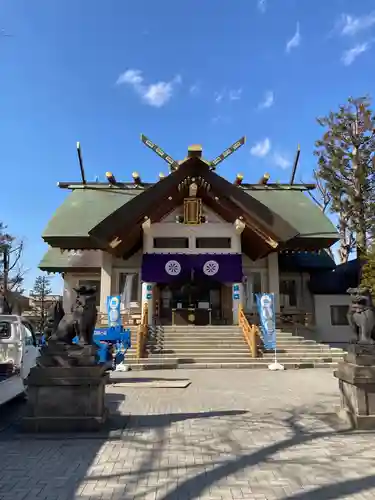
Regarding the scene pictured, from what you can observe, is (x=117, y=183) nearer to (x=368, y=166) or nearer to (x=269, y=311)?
(x=269, y=311)

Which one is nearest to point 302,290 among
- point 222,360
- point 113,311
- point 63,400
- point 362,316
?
point 222,360

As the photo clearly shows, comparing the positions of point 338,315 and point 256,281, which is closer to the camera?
point 256,281

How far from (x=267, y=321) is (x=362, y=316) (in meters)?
8.55

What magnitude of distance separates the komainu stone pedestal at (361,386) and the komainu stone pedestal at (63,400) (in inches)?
151

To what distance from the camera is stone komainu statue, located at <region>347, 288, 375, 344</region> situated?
5984 millimetres

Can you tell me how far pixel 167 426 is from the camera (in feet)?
19.5

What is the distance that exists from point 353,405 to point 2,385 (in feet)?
18.1

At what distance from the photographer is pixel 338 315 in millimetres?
21297

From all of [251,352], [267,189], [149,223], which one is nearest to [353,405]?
[251,352]

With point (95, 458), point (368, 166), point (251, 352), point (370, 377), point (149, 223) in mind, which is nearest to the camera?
point (95, 458)

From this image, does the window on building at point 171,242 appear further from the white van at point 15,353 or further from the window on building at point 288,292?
the white van at point 15,353

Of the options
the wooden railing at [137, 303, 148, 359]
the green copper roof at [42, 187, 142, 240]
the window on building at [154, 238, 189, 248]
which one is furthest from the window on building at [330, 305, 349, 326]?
the green copper roof at [42, 187, 142, 240]

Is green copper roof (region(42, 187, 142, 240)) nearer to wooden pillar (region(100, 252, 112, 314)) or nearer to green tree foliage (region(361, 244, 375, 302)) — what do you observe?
wooden pillar (region(100, 252, 112, 314))

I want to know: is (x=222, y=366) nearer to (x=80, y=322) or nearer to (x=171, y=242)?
(x=171, y=242)
